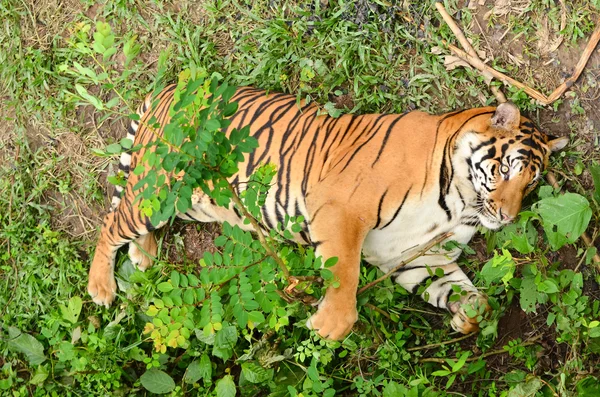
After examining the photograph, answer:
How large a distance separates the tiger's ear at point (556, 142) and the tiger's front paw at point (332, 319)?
1.20 meters

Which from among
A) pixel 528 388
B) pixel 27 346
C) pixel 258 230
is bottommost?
pixel 27 346

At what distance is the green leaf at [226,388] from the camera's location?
311cm

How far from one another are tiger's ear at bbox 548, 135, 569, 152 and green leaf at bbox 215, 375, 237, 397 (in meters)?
1.92

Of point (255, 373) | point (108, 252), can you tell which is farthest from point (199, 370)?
point (108, 252)

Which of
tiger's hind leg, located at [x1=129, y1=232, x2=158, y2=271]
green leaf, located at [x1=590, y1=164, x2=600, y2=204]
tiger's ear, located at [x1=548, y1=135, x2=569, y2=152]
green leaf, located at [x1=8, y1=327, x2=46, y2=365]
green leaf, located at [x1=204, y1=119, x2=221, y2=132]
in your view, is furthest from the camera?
tiger's hind leg, located at [x1=129, y1=232, x2=158, y2=271]

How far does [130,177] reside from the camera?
Answer: 11.2 ft

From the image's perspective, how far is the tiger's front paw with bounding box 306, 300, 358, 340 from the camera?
2.73 meters

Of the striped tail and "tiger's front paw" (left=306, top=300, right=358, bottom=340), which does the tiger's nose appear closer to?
"tiger's front paw" (left=306, top=300, right=358, bottom=340)

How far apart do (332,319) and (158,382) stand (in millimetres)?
1126

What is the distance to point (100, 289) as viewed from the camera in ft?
11.7

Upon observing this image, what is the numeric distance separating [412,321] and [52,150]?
7.96 ft

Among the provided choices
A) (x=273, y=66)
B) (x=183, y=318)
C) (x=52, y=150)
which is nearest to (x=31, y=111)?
(x=52, y=150)

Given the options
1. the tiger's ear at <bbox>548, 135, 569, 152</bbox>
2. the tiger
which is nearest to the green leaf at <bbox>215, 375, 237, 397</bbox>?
the tiger

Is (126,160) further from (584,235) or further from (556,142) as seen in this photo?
(584,235)
